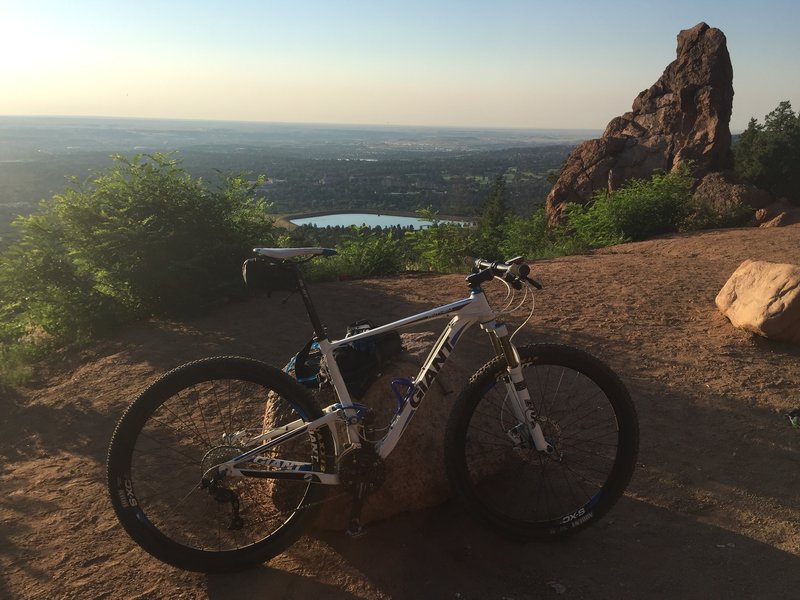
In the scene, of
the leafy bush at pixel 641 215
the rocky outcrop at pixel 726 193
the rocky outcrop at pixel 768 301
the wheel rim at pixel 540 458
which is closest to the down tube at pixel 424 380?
the wheel rim at pixel 540 458

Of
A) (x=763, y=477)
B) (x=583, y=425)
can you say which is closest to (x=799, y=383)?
(x=763, y=477)

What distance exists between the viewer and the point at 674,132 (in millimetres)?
18719

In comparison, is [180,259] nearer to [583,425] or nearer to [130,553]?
[130,553]

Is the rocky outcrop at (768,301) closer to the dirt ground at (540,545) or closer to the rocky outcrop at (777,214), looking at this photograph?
the dirt ground at (540,545)

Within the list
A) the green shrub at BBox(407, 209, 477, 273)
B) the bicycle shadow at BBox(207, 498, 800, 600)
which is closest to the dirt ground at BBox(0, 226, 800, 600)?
the bicycle shadow at BBox(207, 498, 800, 600)

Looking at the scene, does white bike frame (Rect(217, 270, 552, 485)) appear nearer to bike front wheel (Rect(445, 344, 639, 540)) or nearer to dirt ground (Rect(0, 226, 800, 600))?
bike front wheel (Rect(445, 344, 639, 540))

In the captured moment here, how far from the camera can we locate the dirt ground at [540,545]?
2.67m

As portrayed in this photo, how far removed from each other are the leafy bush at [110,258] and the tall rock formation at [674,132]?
48.7ft

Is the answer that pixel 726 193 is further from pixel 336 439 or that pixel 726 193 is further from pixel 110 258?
pixel 336 439

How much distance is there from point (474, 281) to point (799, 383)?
11.4 feet

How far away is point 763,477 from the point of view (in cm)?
343

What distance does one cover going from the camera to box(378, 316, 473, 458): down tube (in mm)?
2773

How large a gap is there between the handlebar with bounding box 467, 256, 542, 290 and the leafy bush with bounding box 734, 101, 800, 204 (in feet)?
84.8

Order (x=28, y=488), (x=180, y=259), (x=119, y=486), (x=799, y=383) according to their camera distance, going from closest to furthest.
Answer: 1. (x=119, y=486)
2. (x=28, y=488)
3. (x=799, y=383)
4. (x=180, y=259)
